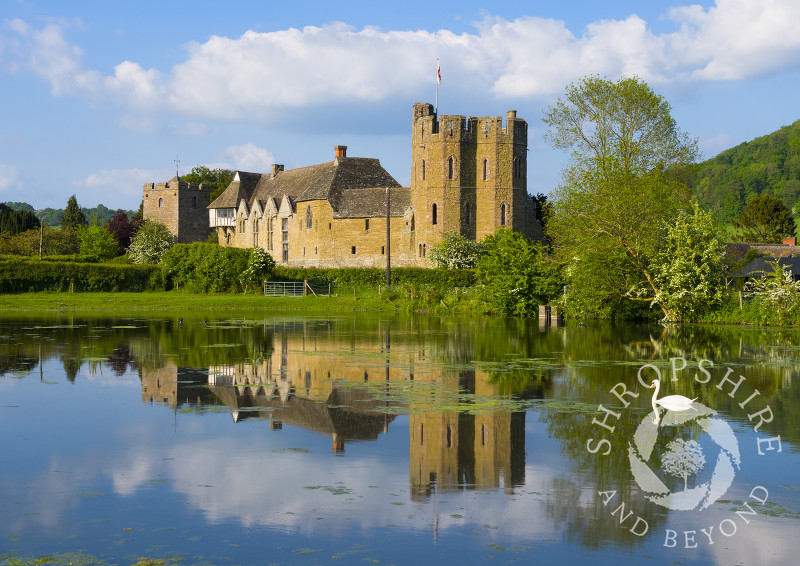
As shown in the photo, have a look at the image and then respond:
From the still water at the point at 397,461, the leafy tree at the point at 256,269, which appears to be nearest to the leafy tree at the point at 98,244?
the leafy tree at the point at 256,269

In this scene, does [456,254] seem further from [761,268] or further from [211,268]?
[761,268]

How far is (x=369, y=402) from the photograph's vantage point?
17797 mm

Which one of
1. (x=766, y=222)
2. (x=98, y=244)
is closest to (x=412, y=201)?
(x=98, y=244)

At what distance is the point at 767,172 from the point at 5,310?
116 m

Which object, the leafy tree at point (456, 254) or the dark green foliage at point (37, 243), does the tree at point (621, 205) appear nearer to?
the leafy tree at point (456, 254)

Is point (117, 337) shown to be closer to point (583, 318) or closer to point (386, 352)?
point (386, 352)

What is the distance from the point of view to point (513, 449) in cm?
1361

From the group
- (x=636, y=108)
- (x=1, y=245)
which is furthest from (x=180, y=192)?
(x=636, y=108)

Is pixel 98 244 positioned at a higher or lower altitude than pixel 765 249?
higher

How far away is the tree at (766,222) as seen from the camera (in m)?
88.1

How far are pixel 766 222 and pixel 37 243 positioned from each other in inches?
3193

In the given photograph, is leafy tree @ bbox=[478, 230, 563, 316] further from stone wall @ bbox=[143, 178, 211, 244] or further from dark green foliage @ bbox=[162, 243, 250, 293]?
stone wall @ bbox=[143, 178, 211, 244]

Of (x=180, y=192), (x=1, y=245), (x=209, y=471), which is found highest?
(x=180, y=192)

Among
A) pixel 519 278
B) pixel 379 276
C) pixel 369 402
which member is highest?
pixel 379 276
